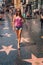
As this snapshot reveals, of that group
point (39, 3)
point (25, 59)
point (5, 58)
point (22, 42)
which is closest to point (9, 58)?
point (5, 58)

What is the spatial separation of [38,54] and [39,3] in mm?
15694

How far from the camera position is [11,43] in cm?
983

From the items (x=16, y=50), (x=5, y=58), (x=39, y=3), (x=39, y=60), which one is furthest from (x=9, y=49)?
(x=39, y=3)

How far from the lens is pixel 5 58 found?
7531 millimetres

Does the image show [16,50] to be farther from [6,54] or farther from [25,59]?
[25,59]

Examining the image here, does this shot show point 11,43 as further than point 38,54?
Yes

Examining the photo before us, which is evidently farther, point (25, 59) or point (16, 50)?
point (16, 50)

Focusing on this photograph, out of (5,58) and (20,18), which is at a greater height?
(20,18)

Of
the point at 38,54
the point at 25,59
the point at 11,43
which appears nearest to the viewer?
the point at 25,59

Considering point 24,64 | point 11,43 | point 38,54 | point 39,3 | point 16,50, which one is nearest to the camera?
point 24,64

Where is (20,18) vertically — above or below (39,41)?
above

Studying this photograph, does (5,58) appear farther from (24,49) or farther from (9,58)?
(24,49)

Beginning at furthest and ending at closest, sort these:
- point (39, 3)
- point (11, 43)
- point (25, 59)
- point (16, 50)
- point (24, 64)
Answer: point (39, 3)
point (11, 43)
point (16, 50)
point (25, 59)
point (24, 64)

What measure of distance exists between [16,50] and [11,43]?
1.39 m
